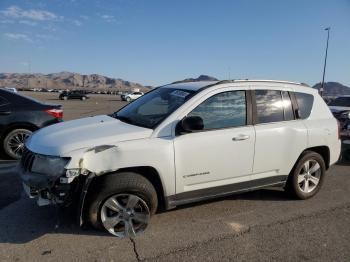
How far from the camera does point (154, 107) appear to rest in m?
5.15

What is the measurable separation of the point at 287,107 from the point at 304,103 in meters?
0.39

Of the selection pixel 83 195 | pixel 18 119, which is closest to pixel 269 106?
pixel 83 195

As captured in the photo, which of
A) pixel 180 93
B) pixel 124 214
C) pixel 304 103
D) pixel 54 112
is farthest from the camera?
pixel 54 112

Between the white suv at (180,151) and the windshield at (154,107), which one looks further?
the windshield at (154,107)

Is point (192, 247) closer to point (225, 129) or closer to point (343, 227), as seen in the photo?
point (225, 129)

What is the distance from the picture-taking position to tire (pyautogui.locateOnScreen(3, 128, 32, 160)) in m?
7.71

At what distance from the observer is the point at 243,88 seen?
5.10 meters

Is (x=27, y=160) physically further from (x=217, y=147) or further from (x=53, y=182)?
(x=217, y=147)

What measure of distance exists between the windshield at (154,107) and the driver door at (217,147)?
0.28 meters

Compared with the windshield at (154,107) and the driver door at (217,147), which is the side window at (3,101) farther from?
the driver door at (217,147)

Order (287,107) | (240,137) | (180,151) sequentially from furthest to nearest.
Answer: (287,107) → (240,137) → (180,151)

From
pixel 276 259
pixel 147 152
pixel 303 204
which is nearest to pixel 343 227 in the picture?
pixel 303 204

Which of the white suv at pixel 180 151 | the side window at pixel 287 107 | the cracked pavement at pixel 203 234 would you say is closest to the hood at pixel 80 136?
the white suv at pixel 180 151

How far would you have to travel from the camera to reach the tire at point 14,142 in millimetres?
7711
